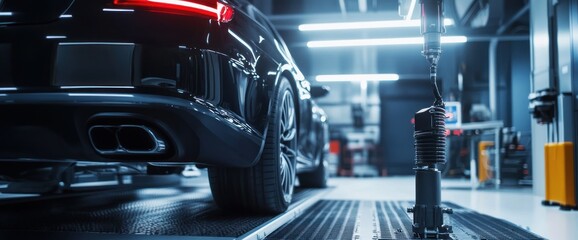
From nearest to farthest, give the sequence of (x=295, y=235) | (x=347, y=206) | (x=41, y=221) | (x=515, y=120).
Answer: (x=295, y=235) → (x=41, y=221) → (x=347, y=206) → (x=515, y=120)

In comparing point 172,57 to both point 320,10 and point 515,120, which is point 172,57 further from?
point 515,120

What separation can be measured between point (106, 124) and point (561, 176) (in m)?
4.16

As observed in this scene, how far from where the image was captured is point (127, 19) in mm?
1930

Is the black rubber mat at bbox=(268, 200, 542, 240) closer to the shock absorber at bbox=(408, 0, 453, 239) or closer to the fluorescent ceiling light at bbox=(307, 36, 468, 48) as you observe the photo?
the shock absorber at bbox=(408, 0, 453, 239)

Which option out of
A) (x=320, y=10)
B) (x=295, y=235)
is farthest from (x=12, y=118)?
(x=320, y=10)

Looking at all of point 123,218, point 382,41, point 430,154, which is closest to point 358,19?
point 382,41

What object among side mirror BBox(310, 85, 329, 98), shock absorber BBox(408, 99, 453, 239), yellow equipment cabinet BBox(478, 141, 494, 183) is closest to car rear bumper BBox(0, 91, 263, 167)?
shock absorber BBox(408, 99, 453, 239)

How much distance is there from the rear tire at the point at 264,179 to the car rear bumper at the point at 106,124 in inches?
21.1

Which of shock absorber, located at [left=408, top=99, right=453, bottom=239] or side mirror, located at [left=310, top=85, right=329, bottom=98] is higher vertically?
side mirror, located at [left=310, top=85, right=329, bottom=98]

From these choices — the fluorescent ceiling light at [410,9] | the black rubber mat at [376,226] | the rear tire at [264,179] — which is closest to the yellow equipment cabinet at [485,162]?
the black rubber mat at [376,226]

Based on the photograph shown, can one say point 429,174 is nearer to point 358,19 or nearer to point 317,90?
point 317,90

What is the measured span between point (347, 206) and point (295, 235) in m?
1.69

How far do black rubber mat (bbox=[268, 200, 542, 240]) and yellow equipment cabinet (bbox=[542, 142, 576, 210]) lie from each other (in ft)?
4.66

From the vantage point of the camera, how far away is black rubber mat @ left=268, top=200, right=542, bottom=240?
238 cm
